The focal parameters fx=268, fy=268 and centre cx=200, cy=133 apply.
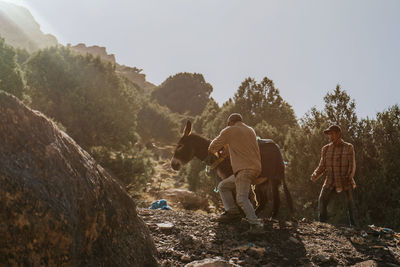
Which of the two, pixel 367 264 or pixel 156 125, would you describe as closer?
pixel 367 264

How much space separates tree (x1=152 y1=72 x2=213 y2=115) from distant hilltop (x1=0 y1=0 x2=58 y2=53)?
58620 mm

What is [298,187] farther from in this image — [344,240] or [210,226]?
[210,226]

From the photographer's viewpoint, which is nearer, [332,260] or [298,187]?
[332,260]

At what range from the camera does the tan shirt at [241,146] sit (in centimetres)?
521

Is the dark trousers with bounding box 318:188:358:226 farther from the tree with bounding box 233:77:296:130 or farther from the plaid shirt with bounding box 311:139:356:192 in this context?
the tree with bounding box 233:77:296:130

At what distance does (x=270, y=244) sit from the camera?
460cm

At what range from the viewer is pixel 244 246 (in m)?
4.14

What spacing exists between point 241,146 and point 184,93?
82.9 m

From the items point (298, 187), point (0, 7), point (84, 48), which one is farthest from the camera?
point (84, 48)

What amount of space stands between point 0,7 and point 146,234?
163542 mm

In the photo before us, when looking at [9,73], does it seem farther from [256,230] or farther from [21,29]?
[21,29]

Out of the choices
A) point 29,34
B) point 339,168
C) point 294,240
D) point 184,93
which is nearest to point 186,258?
point 294,240

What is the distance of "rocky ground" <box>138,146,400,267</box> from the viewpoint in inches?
151

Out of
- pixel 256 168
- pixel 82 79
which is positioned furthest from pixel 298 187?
pixel 82 79
